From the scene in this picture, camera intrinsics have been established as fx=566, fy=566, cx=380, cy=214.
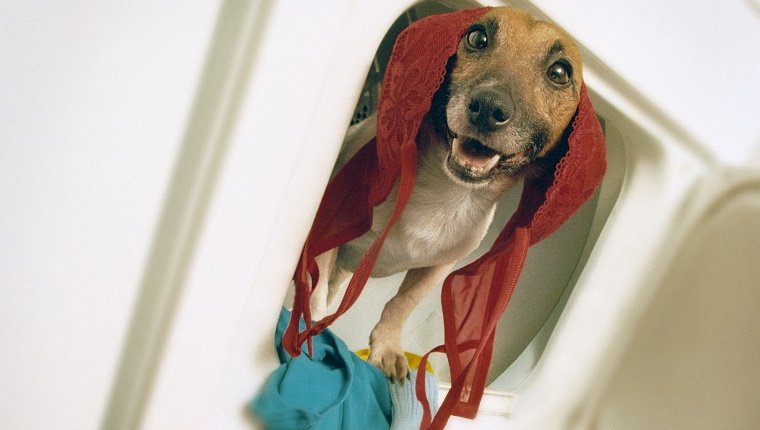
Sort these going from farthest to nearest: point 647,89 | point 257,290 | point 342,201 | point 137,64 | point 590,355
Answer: point 590,355
point 647,89
point 342,201
point 257,290
point 137,64

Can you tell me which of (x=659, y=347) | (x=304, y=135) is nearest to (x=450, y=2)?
(x=304, y=135)

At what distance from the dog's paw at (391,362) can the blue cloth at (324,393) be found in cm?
2

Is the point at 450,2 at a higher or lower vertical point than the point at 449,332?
higher

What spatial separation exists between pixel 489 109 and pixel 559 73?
0.39 ft

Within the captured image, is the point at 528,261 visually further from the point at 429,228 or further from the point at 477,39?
the point at 477,39

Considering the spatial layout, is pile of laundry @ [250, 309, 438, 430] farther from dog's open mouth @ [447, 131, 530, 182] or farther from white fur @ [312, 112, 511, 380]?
dog's open mouth @ [447, 131, 530, 182]

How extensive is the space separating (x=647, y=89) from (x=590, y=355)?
547 millimetres

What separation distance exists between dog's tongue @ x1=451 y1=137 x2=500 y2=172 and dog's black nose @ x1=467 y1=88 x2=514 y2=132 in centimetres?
3

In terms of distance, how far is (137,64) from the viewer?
0.43 m

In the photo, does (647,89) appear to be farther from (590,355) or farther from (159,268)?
(159,268)

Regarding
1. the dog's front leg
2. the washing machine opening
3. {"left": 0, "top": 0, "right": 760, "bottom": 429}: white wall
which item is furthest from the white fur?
{"left": 0, "top": 0, "right": 760, "bottom": 429}: white wall

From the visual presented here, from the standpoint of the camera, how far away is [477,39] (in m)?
0.61

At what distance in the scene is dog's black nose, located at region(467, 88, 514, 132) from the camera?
1.80 ft

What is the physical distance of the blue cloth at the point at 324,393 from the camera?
602 millimetres
